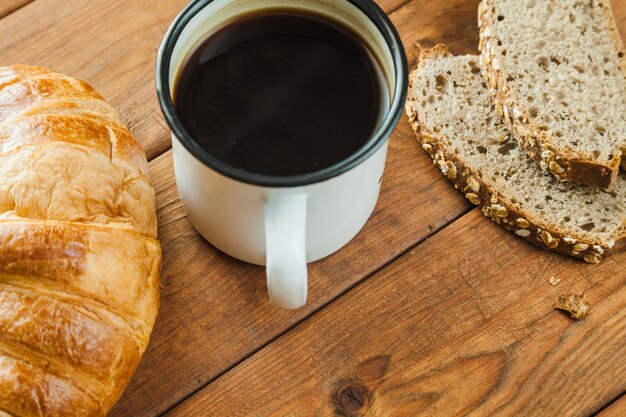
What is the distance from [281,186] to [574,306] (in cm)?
64

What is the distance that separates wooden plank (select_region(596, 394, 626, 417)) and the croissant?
2.60 ft

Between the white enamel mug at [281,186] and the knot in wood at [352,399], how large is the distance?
0.22 metres

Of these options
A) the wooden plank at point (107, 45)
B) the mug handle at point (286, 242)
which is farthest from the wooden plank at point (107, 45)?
the mug handle at point (286, 242)

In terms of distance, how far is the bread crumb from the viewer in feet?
4.66

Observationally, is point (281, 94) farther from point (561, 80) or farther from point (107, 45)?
point (561, 80)

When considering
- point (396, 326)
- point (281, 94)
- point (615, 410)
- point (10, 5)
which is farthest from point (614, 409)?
point (10, 5)

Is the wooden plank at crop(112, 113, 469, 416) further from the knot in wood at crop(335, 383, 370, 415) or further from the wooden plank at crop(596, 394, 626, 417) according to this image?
the wooden plank at crop(596, 394, 626, 417)

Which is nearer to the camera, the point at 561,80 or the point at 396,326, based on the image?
the point at 396,326

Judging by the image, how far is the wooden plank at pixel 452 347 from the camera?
136 centimetres

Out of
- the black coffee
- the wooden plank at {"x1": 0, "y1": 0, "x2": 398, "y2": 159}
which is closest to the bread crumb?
the black coffee

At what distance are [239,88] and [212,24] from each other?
0.13 m

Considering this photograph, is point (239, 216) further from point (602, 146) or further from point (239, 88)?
point (602, 146)

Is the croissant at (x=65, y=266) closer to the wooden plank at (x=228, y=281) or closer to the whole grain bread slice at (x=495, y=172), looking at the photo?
the wooden plank at (x=228, y=281)

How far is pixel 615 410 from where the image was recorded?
137cm
